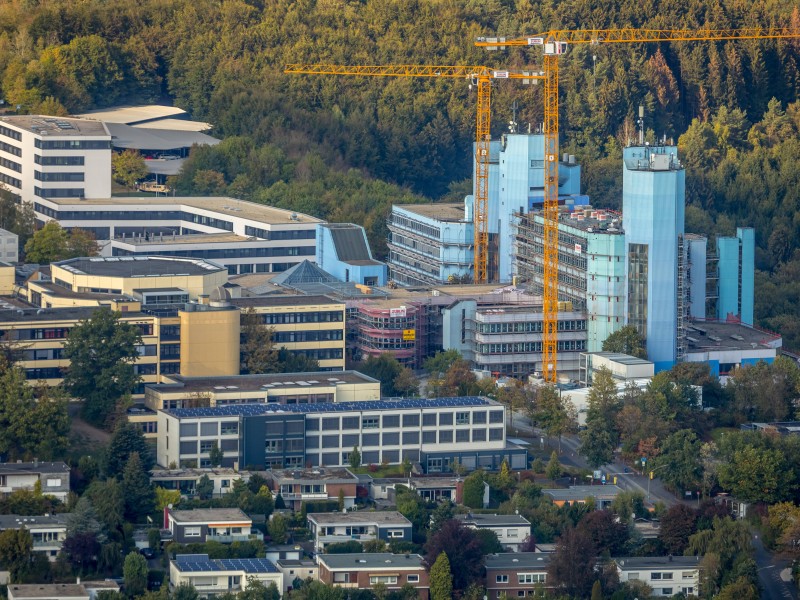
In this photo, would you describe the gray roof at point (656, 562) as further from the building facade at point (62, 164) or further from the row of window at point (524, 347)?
the building facade at point (62, 164)

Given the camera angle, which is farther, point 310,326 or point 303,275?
point 303,275

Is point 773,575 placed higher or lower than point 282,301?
lower

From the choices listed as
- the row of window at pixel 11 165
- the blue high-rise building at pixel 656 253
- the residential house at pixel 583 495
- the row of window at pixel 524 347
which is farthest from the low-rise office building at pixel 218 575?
the row of window at pixel 11 165

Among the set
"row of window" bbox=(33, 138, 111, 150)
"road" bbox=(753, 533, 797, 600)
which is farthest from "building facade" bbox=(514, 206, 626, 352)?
"row of window" bbox=(33, 138, 111, 150)

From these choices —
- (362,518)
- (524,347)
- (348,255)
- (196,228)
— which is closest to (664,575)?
(362,518)

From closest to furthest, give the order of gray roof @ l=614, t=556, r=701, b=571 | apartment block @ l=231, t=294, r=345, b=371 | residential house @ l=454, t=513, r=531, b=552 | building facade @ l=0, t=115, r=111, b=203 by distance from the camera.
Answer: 1. gray roof @ l=614, t=556, r=701, b=571
2. residential house @ l=454, t=513, r=531, b=552
3. apartment block @ l=231, t=294, r=345, b=371
4. building facade @ l=0, t=115, r=111, b=203

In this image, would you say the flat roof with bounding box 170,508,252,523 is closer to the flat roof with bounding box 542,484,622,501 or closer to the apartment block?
Result: the flat roof with bounding box 542,484,622,501

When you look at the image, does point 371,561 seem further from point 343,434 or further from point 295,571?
point 343,434
